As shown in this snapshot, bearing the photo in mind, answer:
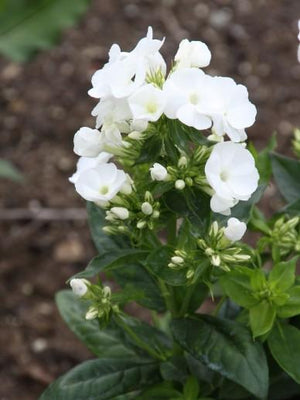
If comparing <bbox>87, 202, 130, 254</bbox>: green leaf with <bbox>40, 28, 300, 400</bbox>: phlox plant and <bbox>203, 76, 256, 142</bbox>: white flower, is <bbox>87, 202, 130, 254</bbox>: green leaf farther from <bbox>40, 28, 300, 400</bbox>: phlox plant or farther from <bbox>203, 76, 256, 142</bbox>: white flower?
<bbox>203, 76, 256, 142</bbox>: white flower

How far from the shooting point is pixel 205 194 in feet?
3.51

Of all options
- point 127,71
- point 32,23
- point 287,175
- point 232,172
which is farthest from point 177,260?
point 32,23

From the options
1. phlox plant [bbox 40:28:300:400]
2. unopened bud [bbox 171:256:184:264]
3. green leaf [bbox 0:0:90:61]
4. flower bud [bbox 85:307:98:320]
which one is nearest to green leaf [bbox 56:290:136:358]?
phlox plant [bbox 40:28:300:400]

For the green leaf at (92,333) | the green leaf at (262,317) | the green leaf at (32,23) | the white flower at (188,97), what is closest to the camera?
the white flower at (188,97)

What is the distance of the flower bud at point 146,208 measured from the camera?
3.42 feet

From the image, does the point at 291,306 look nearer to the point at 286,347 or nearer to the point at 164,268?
the point at 286,347

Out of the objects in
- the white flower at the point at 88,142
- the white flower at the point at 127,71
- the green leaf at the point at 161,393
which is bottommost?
the green leaf at the point at 161,393

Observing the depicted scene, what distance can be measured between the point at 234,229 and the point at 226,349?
0.23 m

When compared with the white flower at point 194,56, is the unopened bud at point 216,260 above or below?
below

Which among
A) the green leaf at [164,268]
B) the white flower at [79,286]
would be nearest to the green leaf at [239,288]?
the green leaf at [164,268]

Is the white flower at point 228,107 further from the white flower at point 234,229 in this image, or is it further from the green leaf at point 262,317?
the green leaf at point 262,317

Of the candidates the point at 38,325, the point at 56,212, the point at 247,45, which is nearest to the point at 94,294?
the point at 38,325

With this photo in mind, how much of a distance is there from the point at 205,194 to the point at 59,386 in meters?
0.43

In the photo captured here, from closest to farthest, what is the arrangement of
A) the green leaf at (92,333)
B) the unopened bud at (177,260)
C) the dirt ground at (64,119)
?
the unopened bud at (177,260)
the green leaf at (92,333)
the dirt ground at (64,119)
